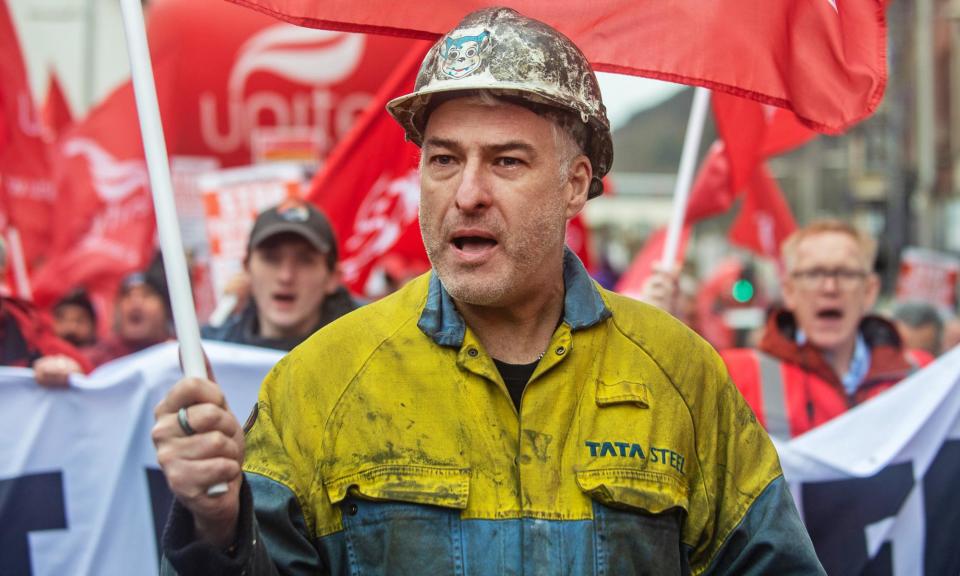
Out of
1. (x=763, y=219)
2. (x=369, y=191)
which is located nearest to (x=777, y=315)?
(x=369, y=191)

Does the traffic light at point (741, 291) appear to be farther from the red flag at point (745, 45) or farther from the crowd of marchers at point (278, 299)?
the red flag at point (745, 45)

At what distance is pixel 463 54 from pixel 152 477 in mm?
2526

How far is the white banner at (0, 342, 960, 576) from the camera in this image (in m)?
4.25

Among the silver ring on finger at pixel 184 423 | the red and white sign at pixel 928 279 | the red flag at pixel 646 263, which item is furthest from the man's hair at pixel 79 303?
the red and white sign at pixel 928 279

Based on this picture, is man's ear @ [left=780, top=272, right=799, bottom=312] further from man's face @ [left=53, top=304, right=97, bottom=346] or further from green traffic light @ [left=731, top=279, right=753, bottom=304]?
green traffic light @ [left=731, top=279, right=753, bottom=304]

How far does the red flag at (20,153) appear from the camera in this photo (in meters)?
6.46

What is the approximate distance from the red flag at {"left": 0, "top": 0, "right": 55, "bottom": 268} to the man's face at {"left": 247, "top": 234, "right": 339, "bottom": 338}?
166 cm

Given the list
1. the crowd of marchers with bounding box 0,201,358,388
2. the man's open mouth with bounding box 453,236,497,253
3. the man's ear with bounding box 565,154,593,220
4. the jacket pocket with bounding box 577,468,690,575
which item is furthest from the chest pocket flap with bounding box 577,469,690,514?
the crowd of marchers with bounding box 0,201,358,388

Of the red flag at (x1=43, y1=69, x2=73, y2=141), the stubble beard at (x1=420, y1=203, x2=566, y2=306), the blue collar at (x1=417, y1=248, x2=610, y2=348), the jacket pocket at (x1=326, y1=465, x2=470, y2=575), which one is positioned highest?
the red flag at (x1=43, y1=69, x2=73, y2=141)

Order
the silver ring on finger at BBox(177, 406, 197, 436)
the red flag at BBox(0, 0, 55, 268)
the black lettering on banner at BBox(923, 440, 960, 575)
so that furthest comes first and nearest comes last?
the red flag at BBox(0, 0, 55, 268) < the black lettering on banner at BBox(923, 440, 960, 575) < the silver ring on finger at BBox(177, 406, 197, 436)

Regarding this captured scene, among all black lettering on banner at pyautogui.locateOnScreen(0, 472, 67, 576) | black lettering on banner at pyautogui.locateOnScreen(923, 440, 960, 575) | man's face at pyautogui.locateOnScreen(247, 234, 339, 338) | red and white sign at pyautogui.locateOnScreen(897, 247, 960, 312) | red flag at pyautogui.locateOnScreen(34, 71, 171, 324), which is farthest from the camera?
red and white sign at pyautogui.locateOnScreen(897, 247, 960, 312)

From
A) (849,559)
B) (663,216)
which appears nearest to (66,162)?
(849,559)

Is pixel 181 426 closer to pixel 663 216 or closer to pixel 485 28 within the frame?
pixel 485 28

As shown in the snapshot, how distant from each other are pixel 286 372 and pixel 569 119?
2.60ft
